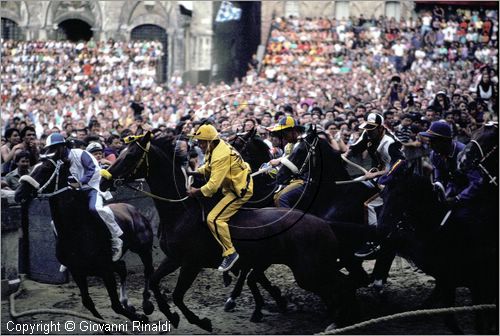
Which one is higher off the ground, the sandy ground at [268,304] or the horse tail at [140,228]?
the horse tail at [140,228]

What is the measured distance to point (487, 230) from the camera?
10.5m

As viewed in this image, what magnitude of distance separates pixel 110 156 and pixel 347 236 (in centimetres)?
544

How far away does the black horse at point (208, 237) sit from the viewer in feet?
34.6

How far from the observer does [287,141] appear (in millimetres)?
12219

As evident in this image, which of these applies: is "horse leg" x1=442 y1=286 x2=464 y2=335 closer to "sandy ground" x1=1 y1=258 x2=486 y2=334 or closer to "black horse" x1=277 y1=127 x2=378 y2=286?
"sandy ground" x1=1 y1=258 x2=486 y2=334

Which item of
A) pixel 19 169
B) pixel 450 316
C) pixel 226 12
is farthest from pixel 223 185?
pixel 226 12

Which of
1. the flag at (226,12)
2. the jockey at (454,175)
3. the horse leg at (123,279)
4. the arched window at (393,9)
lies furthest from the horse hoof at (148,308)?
the arched window at (393,9)

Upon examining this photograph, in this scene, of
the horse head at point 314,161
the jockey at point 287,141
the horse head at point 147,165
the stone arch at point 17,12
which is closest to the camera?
the horse head at point 147,165

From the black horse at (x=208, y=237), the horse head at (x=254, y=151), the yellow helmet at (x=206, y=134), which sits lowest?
the black horse at (x=208, y=237)

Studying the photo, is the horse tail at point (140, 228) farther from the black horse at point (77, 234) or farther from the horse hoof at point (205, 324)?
the horse hoof at point (205, 324)

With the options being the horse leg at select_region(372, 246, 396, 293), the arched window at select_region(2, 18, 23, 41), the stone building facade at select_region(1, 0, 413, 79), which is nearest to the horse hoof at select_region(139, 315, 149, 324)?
the horse leg at select_region(372, 246, 396, 293)

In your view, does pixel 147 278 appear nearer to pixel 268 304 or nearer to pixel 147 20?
pixel 268 304

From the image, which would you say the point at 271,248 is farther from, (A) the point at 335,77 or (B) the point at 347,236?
(A) the point at 335,77

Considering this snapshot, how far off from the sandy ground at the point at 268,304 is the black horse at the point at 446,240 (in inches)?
23.0
